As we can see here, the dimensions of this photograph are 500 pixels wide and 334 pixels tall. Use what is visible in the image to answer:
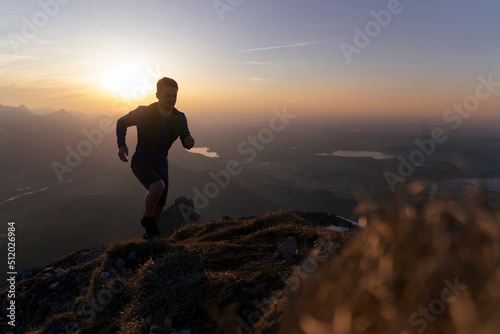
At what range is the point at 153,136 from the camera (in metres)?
7.02

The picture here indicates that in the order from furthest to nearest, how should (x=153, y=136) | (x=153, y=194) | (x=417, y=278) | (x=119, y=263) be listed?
(x=153, y=136) → (x=153, y=194) → (x=119, y=263) → (x=417, y=278)

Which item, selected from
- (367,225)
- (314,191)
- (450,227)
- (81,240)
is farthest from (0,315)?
(314,191)

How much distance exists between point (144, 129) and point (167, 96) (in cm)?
104

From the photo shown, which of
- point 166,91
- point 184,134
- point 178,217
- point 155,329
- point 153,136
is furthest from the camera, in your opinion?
point 178,217

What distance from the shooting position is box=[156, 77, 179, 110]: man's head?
6789 mm

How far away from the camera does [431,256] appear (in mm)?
1442

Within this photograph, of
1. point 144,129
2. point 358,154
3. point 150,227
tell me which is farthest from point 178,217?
point 358,154

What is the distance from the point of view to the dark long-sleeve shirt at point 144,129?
6879 millimetres

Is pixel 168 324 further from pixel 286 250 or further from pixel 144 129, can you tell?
pixel 144 129

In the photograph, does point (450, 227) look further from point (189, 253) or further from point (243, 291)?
point (189, 253)

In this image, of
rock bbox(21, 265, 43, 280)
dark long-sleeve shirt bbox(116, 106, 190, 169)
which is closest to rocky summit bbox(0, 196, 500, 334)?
dark long-sleeve shirt bbox(116, 106, 190, 169)

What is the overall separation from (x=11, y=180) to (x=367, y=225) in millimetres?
250646

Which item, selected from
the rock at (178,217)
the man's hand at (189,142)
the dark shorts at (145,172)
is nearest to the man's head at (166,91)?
the man's hand at (189,142)

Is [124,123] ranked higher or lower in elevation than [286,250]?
higher
